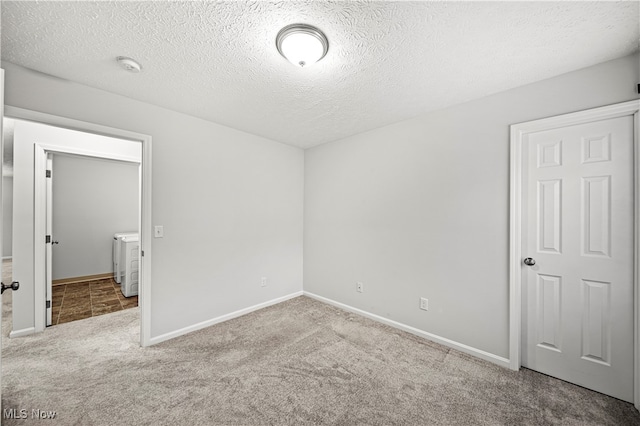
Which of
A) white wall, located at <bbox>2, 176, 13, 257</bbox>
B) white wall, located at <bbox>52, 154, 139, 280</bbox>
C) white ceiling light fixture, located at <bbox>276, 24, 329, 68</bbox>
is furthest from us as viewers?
white wall, located at <bbox>2, 176, 13, 257</bbox>

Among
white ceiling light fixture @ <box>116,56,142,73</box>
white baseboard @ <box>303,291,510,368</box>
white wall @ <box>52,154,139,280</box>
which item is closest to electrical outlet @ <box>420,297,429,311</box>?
white baseboard @ <box>303,291,510,368</box>

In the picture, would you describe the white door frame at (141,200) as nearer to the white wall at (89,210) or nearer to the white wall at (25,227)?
the white wall at (25,227)

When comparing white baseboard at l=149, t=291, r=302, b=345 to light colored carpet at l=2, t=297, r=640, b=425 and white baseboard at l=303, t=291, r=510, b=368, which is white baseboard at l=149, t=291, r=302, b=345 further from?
white baseboard at l=303, t=291, r=510, b=368

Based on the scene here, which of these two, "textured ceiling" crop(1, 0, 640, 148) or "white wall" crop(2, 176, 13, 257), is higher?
"textured ceiling" crop(1, 0, 640, 148)

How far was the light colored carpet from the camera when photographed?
173 cm

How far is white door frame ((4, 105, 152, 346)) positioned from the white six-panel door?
11.4 ft

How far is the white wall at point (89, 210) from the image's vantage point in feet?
15.8

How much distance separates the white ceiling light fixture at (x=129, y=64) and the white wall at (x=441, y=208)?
235 centimetres

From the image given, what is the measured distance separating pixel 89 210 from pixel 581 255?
723 centimetres

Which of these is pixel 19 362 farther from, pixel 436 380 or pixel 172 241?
pixel 436 380

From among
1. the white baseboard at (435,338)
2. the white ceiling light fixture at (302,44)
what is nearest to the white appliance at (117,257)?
the white baseboard at (435,338)

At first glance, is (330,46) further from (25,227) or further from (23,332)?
(23,332)

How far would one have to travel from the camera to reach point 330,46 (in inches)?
68.0

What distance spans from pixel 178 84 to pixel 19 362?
2756mm
